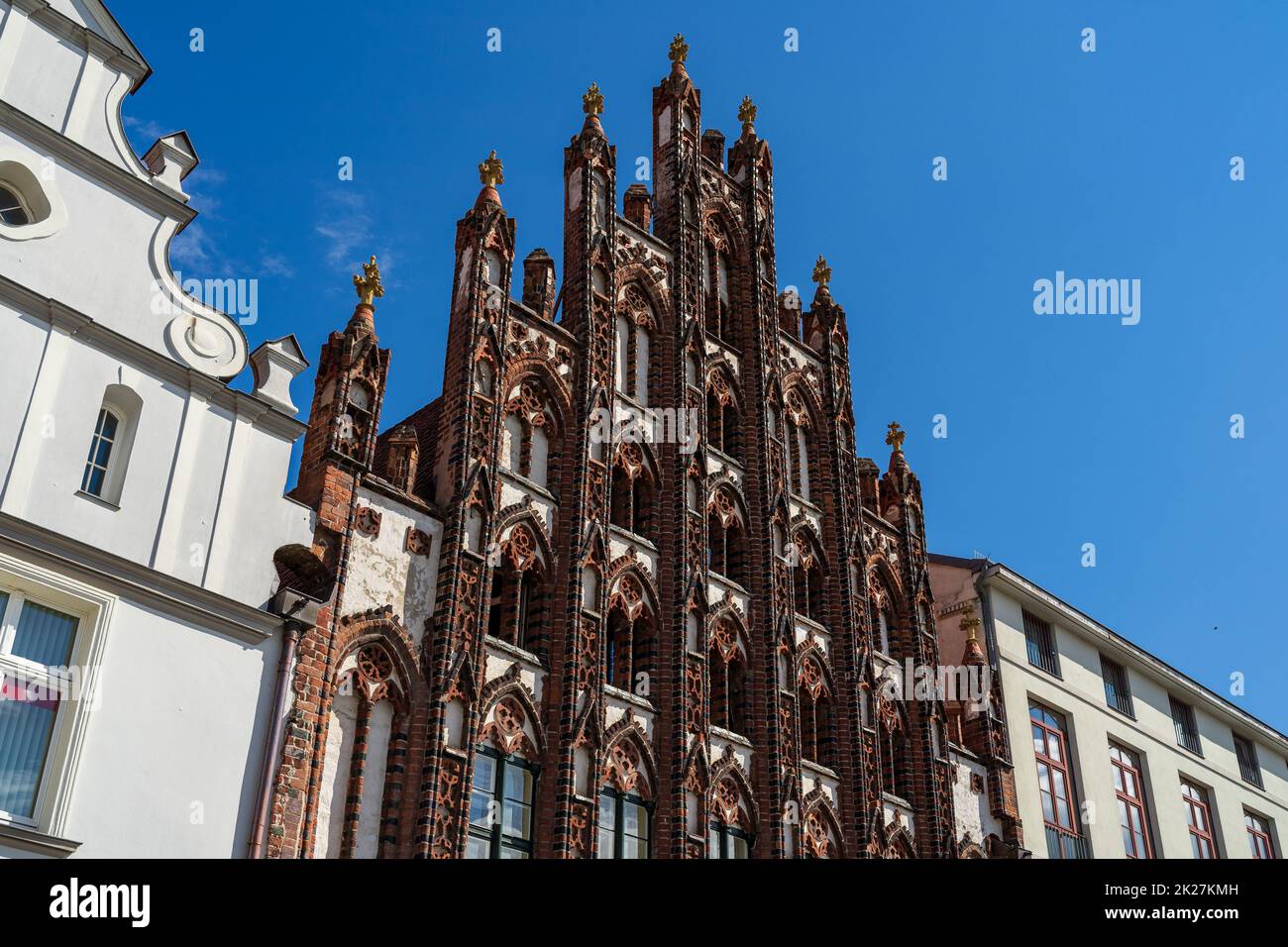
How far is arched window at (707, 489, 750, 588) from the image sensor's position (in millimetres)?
23719

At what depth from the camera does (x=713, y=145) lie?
29.5 metres

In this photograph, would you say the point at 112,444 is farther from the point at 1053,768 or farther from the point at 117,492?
the point at 1053,768

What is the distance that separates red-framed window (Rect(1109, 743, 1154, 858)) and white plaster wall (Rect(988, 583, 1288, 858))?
0.21 metres

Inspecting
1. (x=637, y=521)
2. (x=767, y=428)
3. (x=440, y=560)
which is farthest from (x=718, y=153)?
(x=440, y=560)

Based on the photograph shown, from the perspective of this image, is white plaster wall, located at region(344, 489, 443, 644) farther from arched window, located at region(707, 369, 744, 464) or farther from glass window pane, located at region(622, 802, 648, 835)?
arched window, located at region(707, 369, 744, 464)

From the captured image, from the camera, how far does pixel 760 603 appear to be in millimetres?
23641

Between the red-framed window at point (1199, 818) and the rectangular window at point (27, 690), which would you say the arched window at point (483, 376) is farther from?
the red-framed window at point (1199, 818)

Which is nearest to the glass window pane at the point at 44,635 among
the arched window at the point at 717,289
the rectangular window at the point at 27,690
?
the rectangular window at the point at 27,690

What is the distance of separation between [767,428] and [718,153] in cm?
715

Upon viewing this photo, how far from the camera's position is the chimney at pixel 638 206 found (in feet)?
86.3

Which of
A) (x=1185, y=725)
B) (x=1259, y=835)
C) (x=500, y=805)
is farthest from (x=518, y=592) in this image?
(x=1259, y=835)

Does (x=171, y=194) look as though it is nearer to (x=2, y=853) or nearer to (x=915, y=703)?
(x=2, y=853)
